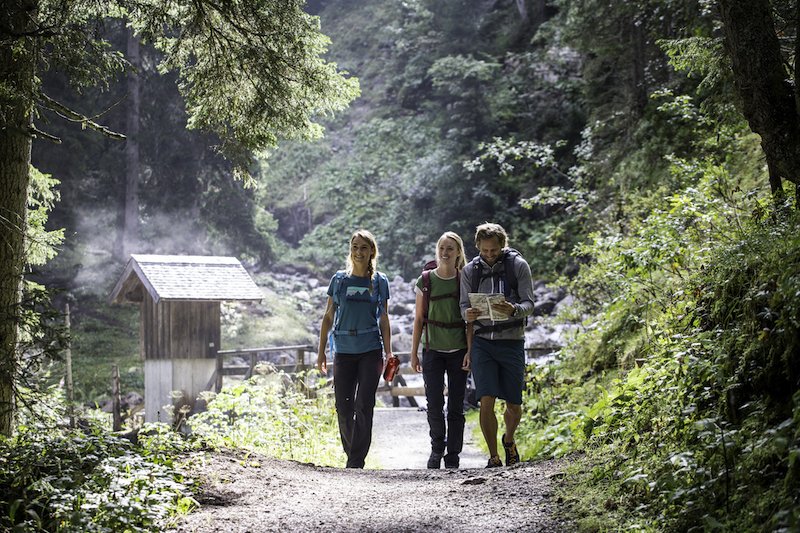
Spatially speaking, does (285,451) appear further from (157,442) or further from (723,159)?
(723,159)

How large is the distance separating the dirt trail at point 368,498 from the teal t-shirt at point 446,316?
113 centimetres

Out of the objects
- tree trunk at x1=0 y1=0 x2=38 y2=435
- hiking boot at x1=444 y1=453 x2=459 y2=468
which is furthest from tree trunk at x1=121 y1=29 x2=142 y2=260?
hiking boot at x1=444 y1=453 x2=459 y2=468

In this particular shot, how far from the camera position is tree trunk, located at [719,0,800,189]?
4.86 meters

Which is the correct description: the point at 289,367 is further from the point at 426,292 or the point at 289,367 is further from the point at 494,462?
the point at 494,462

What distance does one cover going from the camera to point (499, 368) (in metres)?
6.59

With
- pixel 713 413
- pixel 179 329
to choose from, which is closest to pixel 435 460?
pixel 713 413

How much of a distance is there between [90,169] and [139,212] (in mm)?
2191

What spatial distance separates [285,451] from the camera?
8.39 metres

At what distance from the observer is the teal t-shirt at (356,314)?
7000mm

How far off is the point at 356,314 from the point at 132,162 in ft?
69.1

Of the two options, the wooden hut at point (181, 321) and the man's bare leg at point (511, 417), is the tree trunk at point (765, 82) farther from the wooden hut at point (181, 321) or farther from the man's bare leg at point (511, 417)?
the wooden hut at point (181, 321)

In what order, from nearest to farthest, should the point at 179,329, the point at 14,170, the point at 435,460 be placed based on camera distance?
1. the point at 14,170
2. the point at 435,460
3. the point at 179,329

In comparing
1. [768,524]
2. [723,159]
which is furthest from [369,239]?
[723,159]

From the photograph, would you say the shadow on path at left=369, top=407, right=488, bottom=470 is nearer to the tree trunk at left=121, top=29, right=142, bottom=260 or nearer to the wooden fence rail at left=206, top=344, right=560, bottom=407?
the wooden fence rail at left=206, top=344, right=560, bottom=407
